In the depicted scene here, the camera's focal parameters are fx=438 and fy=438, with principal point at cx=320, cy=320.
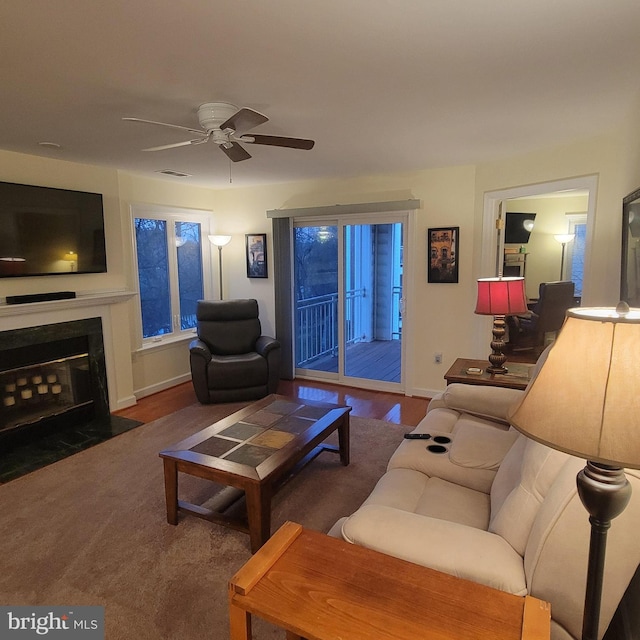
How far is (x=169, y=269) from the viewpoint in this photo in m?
5.19

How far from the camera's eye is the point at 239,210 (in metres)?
5.59

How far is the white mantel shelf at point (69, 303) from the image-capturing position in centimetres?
346

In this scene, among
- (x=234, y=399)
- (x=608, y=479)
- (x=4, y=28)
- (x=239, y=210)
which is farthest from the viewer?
(x=239, y=210)

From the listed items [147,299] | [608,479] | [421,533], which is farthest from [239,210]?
[608,479]

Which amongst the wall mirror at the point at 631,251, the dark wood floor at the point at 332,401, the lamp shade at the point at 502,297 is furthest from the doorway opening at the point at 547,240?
the wall mirror at the point at 631,251

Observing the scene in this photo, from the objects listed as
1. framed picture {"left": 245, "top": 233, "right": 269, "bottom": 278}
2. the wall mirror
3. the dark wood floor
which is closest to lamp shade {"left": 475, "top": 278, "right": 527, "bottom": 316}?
the wall mirror

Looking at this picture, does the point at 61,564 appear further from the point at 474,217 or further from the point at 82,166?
the point at 474,217

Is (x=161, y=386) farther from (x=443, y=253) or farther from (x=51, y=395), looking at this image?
(x=443, y=253)

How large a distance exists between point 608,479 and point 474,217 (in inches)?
141

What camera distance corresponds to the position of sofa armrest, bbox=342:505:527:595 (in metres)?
1.27

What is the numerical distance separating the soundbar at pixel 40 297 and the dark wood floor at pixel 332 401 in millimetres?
1267

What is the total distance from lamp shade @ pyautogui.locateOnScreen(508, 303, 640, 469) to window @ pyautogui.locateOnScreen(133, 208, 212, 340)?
467cm

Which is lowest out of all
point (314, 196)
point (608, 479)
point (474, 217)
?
point (608, 479)

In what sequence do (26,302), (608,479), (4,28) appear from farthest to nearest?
1. (26,302)
2. (4,28)
3. (608,479)
